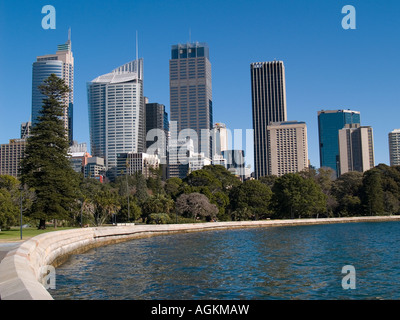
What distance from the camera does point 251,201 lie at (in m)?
84.8

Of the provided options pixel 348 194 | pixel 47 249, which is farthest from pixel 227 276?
pixel 348 194

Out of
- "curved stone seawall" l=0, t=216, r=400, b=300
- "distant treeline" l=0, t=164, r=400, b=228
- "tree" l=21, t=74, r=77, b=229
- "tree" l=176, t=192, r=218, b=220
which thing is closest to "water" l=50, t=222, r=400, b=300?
"curved stone seawall" l=0, t=216, r=400, b=300

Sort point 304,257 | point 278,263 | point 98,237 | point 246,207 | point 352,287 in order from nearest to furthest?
point 352,287 → point 278,263 → point 304,257 → point 98,237 → point 246,207

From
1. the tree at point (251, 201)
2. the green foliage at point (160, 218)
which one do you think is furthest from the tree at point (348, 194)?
the green foliage at point (160, 218)

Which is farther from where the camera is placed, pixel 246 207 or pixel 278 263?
pixel 246 207

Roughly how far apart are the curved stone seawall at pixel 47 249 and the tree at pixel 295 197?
52.6 feet

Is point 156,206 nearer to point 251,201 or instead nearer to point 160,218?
point 160,218

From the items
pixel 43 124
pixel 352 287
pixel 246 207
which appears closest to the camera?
pixel 352 287

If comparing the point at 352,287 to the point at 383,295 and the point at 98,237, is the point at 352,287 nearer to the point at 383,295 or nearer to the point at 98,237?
the point at 383,295

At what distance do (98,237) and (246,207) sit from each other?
48511mm

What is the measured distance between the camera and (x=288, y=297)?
47.6 ft

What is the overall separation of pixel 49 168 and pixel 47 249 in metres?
25.0

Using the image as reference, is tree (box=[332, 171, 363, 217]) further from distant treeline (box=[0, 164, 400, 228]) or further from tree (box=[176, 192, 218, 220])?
tree (box=[176, 192, 218, 220])
